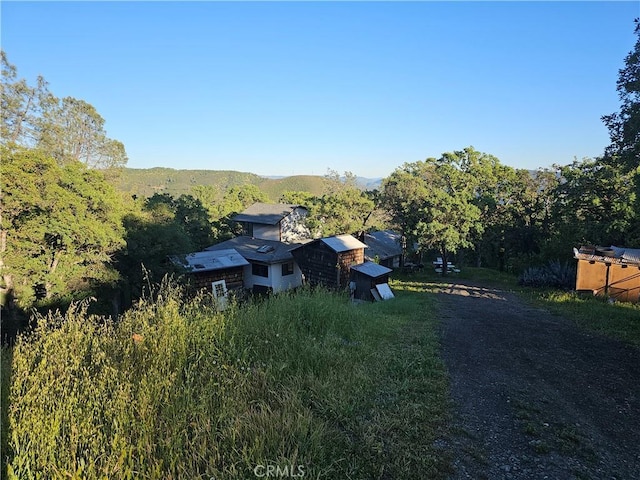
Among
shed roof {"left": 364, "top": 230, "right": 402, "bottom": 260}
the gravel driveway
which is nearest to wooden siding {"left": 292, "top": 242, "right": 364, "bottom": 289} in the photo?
shed roof {"left": 364, "top": 230, "right": 402, "bottom": 260}

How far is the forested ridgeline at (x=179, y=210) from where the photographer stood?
1092cm

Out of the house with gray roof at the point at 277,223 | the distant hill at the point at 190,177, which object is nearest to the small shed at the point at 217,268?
the house with gray roof at the point at 277,223

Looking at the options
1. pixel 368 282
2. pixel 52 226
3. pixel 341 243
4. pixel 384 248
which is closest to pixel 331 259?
pixel 341 243

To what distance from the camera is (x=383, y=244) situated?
29297mm

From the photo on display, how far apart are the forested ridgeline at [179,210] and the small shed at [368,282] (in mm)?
6034

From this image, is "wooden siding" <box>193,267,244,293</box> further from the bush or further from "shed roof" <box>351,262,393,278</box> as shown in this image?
the bush

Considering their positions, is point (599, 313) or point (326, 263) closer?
point (599, 313)

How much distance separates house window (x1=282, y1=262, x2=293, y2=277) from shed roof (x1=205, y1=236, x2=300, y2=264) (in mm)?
487

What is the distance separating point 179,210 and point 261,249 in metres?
9.50

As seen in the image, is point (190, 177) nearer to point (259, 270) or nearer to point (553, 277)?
point (259, 270)

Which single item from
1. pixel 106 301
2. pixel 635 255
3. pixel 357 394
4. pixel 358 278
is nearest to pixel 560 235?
pixel 635 255

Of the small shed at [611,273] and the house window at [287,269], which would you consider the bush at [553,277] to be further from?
the house window at [287,269]

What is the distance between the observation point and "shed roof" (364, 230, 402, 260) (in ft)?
87.8

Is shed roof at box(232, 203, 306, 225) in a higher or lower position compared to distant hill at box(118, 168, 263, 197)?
lower
